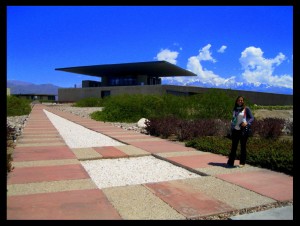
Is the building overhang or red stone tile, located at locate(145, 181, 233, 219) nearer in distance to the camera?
red stone tile, located at locate(145, 181, 233, 219)

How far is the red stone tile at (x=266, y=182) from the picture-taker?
5.31 metres

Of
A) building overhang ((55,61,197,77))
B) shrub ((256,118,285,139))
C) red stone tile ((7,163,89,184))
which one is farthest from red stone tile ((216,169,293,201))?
building overhang ((55,61,197,77))

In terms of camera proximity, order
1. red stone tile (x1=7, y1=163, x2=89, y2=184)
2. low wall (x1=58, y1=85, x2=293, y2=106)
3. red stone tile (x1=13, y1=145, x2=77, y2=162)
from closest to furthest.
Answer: red stone tile (x1=7, y1=163, x2=89, y2=184)
red stone tile (x1=13, y1=145, x2=77, y2=162)
low wall (x1=58, y1=85, x2=293, y2=106)

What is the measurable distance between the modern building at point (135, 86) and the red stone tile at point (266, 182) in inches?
1984

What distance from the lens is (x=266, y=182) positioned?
601 cm

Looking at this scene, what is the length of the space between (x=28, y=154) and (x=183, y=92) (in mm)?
51226

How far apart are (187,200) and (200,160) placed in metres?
3.31

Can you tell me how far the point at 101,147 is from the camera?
402 inches

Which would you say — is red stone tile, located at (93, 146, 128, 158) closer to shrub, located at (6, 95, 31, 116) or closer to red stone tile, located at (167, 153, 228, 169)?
red stone tile, located at (167, 153, 228, 169)

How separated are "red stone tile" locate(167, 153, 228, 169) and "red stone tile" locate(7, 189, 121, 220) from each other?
118 inches

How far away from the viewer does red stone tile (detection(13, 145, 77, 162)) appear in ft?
27.0

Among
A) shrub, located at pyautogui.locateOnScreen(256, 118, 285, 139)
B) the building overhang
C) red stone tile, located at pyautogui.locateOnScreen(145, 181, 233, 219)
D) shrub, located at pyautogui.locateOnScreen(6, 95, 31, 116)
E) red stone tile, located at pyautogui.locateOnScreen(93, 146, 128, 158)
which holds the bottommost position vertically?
red stone tile, located at pyautogui.locateOnScreen(145, 181, 233, 219)

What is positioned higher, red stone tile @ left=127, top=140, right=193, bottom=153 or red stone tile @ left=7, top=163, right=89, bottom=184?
red stone tile @ left=127, top=140, right=193, bottom=153

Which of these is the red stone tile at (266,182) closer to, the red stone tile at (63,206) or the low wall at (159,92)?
the red stone tile at (63,206)
